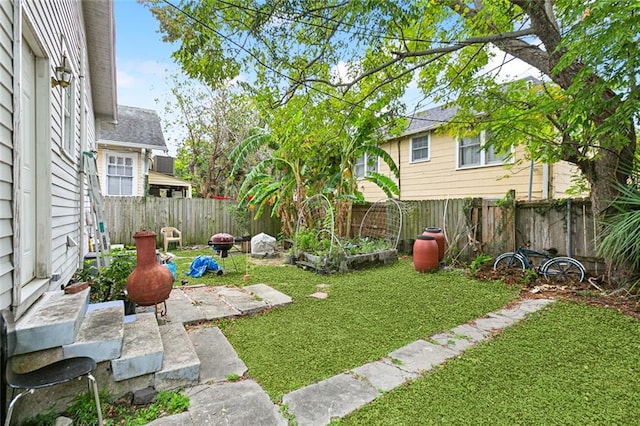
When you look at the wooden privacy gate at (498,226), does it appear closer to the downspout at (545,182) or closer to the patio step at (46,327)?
the downspout at (545,182)

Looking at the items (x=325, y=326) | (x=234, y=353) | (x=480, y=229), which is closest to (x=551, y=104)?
(x=480, y=229)

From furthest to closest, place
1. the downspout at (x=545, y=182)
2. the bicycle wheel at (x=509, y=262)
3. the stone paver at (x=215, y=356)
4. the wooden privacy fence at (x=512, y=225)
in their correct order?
the downspout at (x=545, y=182)
the bicycle wheel at (x=509, y=262)
the wooden privacy fence at (x=512, y=225)
the stone paver at (x=215, y=356)

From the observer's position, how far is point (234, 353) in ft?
9.67

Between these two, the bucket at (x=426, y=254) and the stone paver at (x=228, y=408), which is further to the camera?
the bucket at (x=426, y=254)

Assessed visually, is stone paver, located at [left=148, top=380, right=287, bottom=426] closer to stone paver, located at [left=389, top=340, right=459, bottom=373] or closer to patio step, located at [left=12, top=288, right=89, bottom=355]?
patio step, located at [left=12, top=288, right=89, bottom=355]

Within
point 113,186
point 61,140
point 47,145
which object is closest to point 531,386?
point 47,145

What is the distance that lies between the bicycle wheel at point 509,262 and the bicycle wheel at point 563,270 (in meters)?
0.45

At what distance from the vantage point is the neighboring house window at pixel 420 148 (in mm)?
10547

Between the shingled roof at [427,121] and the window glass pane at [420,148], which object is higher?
the shingled roof at [427,121]

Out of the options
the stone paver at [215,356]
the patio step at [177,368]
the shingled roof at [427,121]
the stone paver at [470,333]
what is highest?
the shingled roof at [427,121]

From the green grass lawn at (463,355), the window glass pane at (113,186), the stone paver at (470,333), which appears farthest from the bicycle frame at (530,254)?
the window glass pane at (113,186)

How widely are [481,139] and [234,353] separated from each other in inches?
349

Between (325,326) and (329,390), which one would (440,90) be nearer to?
(325,326)

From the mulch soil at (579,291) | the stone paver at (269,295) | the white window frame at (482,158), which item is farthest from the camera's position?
the white window frame at (482,158)
